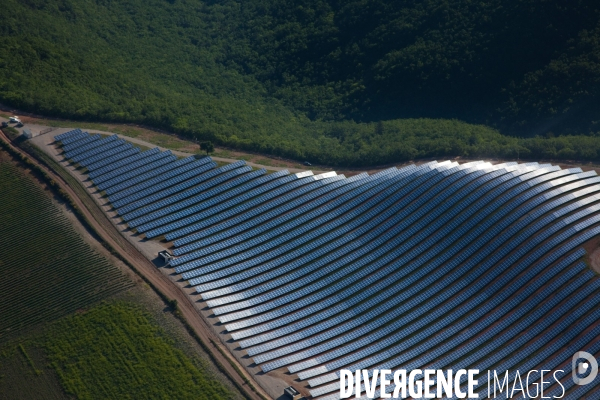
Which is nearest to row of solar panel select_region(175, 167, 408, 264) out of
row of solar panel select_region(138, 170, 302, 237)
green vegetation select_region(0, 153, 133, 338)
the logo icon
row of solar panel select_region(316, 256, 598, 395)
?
row of solar panel select_region(138, 170, 302, 237)

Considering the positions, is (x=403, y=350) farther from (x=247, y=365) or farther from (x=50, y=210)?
(x=50, y=210)

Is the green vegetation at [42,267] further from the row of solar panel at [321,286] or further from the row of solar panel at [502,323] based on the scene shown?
the row of solar panel at [502,323]

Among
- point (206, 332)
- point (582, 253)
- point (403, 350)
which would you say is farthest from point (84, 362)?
point (582, 253)

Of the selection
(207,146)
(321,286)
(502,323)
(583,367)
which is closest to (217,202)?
(207,146)

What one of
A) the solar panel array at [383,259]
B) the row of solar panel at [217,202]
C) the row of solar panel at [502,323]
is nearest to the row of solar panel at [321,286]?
the solar panel array at [383,259]

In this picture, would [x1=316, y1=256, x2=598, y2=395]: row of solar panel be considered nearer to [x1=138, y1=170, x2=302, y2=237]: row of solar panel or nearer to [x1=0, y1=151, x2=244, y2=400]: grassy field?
[x1=0, y1=151, x2=244, y2=400]: grassy field

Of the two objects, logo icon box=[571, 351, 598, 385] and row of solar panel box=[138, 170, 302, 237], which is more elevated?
row of solar panel box=[138, 170, 302, 237]
